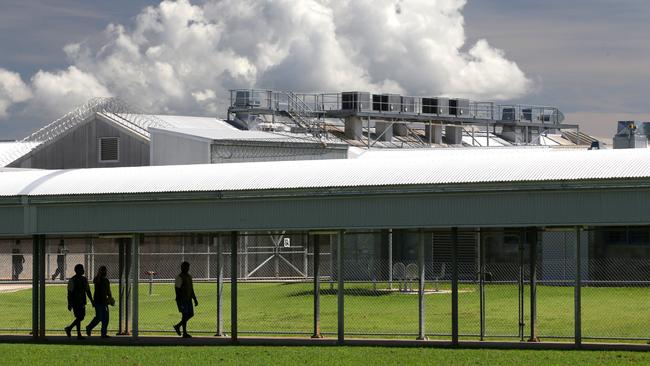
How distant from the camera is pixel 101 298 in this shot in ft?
88.8

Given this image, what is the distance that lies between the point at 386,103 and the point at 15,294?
35945mm

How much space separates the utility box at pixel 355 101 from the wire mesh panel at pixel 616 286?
3166 cm

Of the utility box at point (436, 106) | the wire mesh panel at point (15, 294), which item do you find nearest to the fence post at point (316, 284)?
the wire mesh panel at point (15, 294)

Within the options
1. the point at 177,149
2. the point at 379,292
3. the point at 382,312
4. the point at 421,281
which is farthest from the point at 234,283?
the point at 177,149

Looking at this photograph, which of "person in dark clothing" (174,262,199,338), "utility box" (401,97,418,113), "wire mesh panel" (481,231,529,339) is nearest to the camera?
"wire mesh panel" (481,231,529,339)

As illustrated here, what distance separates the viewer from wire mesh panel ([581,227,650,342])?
26616 millimetres

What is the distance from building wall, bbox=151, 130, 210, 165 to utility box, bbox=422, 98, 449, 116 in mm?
25961

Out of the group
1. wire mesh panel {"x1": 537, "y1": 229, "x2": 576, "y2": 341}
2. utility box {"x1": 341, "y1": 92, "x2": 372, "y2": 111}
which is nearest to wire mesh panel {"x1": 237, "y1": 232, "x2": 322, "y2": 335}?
wire mesh panel {"x1": 537, "y1": 229, "x2": 576, "y2": 341}

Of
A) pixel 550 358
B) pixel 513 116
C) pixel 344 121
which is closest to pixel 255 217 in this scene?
pixel 550 358

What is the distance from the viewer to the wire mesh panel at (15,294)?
104 feet

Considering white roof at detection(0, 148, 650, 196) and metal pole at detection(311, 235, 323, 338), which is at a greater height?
white roof at detection(0, 148, 650, 196)

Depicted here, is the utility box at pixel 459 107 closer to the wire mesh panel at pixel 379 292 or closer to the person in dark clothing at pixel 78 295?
the wire mesh panel at pixel 379 292

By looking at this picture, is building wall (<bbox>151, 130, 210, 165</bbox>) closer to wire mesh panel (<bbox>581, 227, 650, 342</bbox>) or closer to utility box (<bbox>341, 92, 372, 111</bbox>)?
utility box (<bbox>341, 92, 372, 111</bbox>)

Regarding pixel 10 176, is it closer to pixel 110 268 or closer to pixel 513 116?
pixel 110 268
